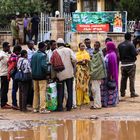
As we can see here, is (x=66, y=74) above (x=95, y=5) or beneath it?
beneath

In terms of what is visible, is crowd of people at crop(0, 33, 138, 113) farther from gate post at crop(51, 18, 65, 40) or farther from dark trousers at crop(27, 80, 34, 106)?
gate post at crop(51, 18, 65, 40)

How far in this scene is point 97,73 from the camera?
13.3m

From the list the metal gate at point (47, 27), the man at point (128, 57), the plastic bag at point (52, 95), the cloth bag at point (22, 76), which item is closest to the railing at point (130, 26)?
the metal gate at point (47, 27)

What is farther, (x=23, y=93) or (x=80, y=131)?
(x=23, y=93)

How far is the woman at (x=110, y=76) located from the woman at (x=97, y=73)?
24 centimetres

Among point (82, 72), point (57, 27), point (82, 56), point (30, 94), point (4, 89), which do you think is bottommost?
point (30, 94)

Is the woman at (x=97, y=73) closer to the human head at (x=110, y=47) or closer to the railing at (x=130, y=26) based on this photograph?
the human head at (x=110, y=47)

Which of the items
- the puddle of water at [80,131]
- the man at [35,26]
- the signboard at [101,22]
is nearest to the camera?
the puddle of water at [80,131]

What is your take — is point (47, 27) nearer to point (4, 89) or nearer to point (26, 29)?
point (26, 29)

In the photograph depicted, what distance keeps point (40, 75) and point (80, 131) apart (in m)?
2.17

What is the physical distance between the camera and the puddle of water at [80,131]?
34.8 feet

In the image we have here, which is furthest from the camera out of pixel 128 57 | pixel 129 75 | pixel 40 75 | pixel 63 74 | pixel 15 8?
pixel 15 8

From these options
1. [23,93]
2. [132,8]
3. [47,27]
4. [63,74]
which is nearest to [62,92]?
[63,74]

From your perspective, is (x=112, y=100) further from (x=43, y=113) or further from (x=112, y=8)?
(x=112, y=8)
